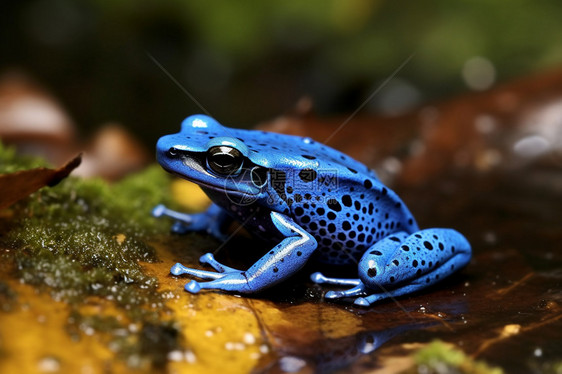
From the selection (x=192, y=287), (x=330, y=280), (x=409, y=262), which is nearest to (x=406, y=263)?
(x=409, y=262)

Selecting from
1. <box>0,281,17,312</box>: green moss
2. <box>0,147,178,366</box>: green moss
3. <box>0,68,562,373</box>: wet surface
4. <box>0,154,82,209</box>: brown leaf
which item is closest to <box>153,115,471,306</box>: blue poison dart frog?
<box>0,68,562,373</box>: wet surface

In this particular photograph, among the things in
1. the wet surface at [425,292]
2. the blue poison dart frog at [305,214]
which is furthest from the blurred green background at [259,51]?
the blue poison dart frog at [305,214]

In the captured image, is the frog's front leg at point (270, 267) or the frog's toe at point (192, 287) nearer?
the frog's toe at point (192, 287)

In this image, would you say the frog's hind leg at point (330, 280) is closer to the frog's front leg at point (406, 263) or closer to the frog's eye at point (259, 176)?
the frog's front leg at point (406, 263)

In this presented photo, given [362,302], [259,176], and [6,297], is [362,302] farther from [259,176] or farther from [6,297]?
[6,297]

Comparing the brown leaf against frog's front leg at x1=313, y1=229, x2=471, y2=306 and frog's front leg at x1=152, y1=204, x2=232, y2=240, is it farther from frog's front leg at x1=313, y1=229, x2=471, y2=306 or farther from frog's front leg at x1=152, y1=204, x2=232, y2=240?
frog's front leg at x1=313, y1=229, x2=471, y2=306

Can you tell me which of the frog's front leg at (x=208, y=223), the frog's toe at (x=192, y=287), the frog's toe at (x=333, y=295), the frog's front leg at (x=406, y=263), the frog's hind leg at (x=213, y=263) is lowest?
the frog's front leg at (x=208, y=223)

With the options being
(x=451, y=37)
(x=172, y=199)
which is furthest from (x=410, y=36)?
(x=172, y=199)
